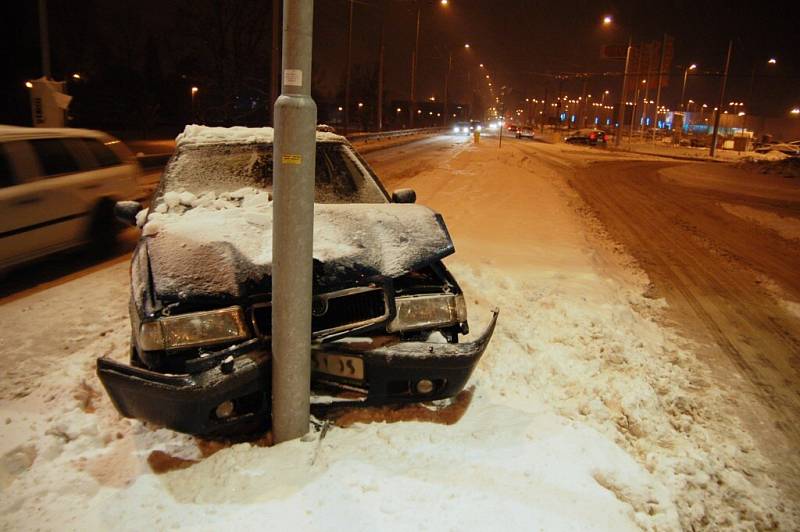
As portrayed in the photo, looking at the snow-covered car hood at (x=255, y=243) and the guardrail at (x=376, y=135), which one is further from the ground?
the guardrail at (x=376, y=135)

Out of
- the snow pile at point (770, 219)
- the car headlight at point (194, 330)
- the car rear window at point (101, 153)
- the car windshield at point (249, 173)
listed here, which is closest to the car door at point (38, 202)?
the car rear window at point (101, 153)

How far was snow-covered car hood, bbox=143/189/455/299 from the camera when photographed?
132 inches

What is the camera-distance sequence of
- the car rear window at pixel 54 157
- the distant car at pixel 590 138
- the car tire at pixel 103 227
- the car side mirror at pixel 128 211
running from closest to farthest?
the car side mirror at pixel 128 211 → the car rear window at pixel 54 157 → the car tire at pixel 103 227 → the distant car at pixel 590 138

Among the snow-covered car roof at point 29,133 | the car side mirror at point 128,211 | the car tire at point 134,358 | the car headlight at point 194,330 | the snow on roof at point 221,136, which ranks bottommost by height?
the car tire at point 134,358

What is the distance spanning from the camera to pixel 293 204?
9.64 ft

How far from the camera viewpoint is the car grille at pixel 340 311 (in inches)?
131

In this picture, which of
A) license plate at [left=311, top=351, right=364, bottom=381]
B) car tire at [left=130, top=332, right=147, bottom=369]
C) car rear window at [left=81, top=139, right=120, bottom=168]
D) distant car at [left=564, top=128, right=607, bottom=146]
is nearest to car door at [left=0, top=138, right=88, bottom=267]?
car rear window at [left=81, top=139, right=120, bottom=168]

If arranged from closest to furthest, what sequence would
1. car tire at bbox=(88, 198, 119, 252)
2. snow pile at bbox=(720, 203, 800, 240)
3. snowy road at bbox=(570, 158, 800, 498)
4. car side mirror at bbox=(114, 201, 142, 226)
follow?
snowy road at bbox=(570, 158, 800, 498) → car side mirror at bbox=(114, 201, 142, 226) → car tire at bbox=(88, 198, 119, 252) → snow pile at bbox=(720, 203, 800, 240)

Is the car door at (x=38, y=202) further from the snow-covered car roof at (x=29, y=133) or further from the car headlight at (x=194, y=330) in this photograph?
the car headlight at (x=194, y=330)

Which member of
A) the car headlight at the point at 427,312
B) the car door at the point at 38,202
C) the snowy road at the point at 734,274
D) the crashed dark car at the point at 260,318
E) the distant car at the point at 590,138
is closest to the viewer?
the crashed dark car at the point at 260,318

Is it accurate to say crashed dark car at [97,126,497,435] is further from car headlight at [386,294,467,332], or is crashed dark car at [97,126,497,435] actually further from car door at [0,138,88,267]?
car door at [0,138,88,267]

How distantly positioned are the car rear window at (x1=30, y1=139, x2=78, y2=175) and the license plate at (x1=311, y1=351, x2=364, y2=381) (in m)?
5.52

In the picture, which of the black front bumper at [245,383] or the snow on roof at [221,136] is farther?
the snow on roof at [221,136]

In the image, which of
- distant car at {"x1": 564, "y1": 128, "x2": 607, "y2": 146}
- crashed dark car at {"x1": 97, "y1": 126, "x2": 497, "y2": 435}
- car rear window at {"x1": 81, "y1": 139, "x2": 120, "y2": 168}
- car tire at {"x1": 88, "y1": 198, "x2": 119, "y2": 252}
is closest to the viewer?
crashed dark car at {"x1": 97, "y1": 126, "x2": 497, "y2": 435}
